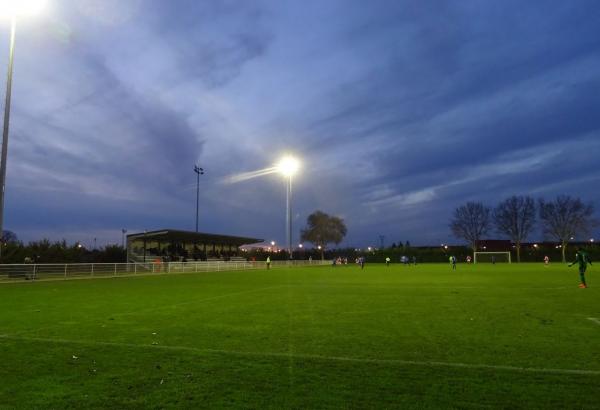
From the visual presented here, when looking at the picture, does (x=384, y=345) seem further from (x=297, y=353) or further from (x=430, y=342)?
(x=297, y=353)

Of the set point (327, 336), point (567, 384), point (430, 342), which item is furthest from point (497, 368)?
point (327, 336)

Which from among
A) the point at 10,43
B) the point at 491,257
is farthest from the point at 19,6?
the point at 491,257

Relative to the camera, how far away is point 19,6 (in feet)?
78.4

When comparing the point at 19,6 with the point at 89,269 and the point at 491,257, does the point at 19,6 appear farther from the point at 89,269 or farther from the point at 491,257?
the point at 491,257

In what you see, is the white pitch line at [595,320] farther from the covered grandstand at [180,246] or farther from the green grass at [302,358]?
the covered grandstand at [180,246]

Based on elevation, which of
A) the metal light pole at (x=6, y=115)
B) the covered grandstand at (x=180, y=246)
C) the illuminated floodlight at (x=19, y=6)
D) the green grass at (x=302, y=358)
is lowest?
the green grass at (x=302, y=358)

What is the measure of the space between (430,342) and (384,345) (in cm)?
89

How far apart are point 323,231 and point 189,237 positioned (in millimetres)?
77087

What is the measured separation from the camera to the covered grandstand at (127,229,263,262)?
5322 cm

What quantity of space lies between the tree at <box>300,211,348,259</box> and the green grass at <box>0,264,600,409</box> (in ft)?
401

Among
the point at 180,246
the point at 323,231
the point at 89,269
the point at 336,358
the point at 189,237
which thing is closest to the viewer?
the point at 336,358

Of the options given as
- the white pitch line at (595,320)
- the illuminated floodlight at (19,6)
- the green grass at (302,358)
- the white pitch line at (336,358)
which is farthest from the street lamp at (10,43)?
the white pitch line at (595,320)

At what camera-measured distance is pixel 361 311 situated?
12867 millimetres

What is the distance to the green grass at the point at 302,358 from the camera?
17.0ft
